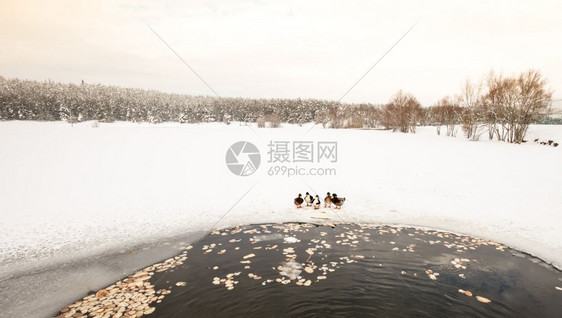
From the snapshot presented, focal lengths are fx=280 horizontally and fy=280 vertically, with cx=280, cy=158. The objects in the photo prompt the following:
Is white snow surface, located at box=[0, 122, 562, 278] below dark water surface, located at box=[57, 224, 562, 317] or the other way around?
the other way around

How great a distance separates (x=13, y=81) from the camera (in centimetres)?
5912

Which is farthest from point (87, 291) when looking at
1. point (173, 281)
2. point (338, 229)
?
point (338, 229)

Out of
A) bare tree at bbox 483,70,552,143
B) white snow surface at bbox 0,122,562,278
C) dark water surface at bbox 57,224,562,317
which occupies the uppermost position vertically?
bare tree at bbox 483,70,552,143

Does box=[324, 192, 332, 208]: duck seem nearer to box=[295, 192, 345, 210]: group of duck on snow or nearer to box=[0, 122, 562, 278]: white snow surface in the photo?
box=[295, 192, 345, 210]: group of duck on snow

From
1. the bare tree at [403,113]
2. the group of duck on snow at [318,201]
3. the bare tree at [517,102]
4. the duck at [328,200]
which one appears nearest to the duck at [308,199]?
the group of duck on snow at [318,201]

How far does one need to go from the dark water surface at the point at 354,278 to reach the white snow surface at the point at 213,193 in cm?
194

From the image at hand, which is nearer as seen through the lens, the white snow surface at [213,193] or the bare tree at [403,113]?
the white snow surface at [213,193]

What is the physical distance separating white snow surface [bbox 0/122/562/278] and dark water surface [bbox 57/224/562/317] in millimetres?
1941

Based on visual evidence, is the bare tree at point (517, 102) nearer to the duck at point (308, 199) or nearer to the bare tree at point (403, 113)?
the bare tree at point (403, 113)

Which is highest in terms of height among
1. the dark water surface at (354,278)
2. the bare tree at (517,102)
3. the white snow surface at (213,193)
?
the bare tree at (517,102)

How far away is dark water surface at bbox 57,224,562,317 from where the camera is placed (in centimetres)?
600

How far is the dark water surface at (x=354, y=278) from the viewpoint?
5996 mm

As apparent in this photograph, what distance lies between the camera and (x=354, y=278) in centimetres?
716

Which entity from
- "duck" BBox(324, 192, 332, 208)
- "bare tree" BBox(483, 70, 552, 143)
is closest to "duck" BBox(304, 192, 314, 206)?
"duck" BBox(324, 192, 332, 208)
